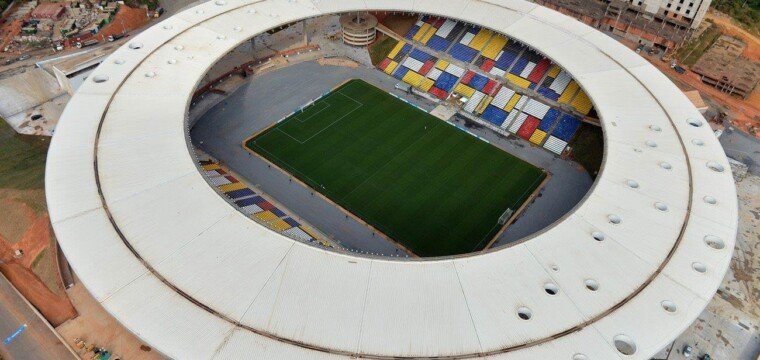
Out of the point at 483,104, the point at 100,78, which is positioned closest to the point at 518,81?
the point at 483,104

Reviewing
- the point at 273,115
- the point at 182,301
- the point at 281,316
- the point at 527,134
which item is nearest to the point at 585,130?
the point at 527,134

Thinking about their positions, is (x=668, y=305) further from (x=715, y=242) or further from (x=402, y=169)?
(x=402, y=169)

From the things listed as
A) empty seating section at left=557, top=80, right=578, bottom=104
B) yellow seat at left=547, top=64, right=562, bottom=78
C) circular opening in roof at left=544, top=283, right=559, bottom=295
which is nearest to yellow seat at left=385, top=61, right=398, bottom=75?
yellow seat at left=547, top=64, right=562, bottom=78

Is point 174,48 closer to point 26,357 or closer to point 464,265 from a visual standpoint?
point 26,357

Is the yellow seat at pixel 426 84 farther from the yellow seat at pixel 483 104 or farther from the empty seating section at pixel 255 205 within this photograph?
the empty seating section at pixel 255 205

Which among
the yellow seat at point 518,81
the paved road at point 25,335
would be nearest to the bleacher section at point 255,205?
the paved road at point 25,335
